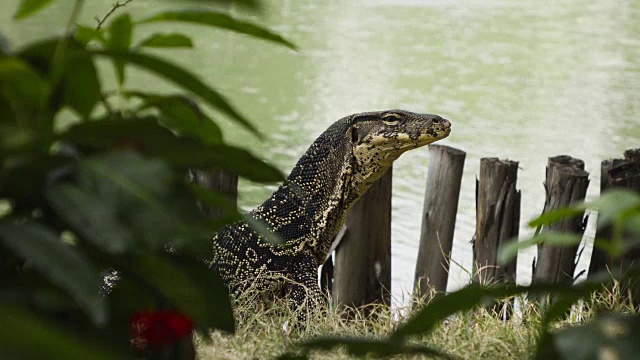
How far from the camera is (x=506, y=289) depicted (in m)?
0.97

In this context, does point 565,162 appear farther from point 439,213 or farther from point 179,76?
point 179,76

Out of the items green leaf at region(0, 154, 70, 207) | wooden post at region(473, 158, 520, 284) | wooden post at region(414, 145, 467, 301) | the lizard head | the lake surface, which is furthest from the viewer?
the lake surface

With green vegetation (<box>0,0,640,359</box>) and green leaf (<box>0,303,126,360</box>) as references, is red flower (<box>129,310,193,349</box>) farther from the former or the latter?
green leaf (<box>0,303,126,360</box>)

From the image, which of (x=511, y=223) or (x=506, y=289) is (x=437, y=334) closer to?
(x=511, y=223)

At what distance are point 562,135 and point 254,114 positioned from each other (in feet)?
7.62

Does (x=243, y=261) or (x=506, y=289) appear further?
(x=243, y=261)

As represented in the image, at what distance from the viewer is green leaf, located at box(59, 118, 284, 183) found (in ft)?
2.97

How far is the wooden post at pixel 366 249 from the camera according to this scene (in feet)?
11.7

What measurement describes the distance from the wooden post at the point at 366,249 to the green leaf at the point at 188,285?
255cm

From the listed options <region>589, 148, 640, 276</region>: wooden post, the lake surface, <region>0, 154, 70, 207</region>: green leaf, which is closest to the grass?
<region>589, 148, 640, 276</region>: wooden post

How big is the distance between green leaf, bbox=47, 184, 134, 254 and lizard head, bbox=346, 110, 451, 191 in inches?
93.7

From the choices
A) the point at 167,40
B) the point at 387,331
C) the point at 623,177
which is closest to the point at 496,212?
the point at 623,177

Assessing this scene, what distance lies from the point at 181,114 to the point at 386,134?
2.11 metres

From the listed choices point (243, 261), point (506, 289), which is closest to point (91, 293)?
point (506, 289)
